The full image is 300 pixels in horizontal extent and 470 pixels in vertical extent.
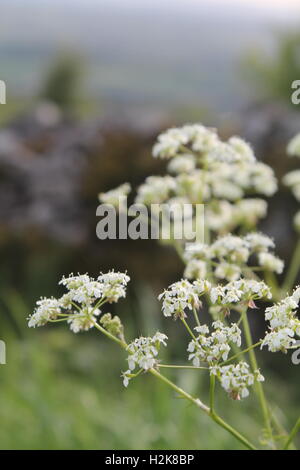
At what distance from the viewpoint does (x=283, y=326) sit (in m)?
1.46

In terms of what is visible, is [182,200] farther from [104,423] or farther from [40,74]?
[40,74]

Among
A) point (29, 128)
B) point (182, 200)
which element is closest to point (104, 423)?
point (182, 200)

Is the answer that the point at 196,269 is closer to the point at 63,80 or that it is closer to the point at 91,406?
the point at 91,406

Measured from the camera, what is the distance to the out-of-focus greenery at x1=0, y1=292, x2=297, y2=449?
350cm

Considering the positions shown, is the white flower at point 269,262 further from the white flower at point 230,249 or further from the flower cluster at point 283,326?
the flower cluster at point 283,326

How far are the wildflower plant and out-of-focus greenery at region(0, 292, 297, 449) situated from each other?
1.42 feet

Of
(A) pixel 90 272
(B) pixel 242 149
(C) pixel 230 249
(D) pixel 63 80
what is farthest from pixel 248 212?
(D) pixel 63 80

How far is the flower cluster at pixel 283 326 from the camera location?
55.9 inches

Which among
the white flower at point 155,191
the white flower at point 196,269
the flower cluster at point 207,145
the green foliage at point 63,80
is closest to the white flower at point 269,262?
the white flower at point 196,269

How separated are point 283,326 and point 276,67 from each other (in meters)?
17.7

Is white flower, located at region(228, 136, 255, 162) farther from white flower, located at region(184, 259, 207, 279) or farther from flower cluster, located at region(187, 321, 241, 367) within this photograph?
flower cluster, located at region(187, 321, 241, 367)

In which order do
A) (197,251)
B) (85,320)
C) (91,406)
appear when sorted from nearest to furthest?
(85,320), (197,251), (91,406)

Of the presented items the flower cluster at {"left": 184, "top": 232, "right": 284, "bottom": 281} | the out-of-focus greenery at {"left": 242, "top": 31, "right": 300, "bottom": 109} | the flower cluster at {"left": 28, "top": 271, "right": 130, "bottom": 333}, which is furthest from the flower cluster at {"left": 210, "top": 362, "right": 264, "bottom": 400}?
the out-of-focus greenery at {"left": 242, "top": 31, "right": 300, "bottom": 109}
